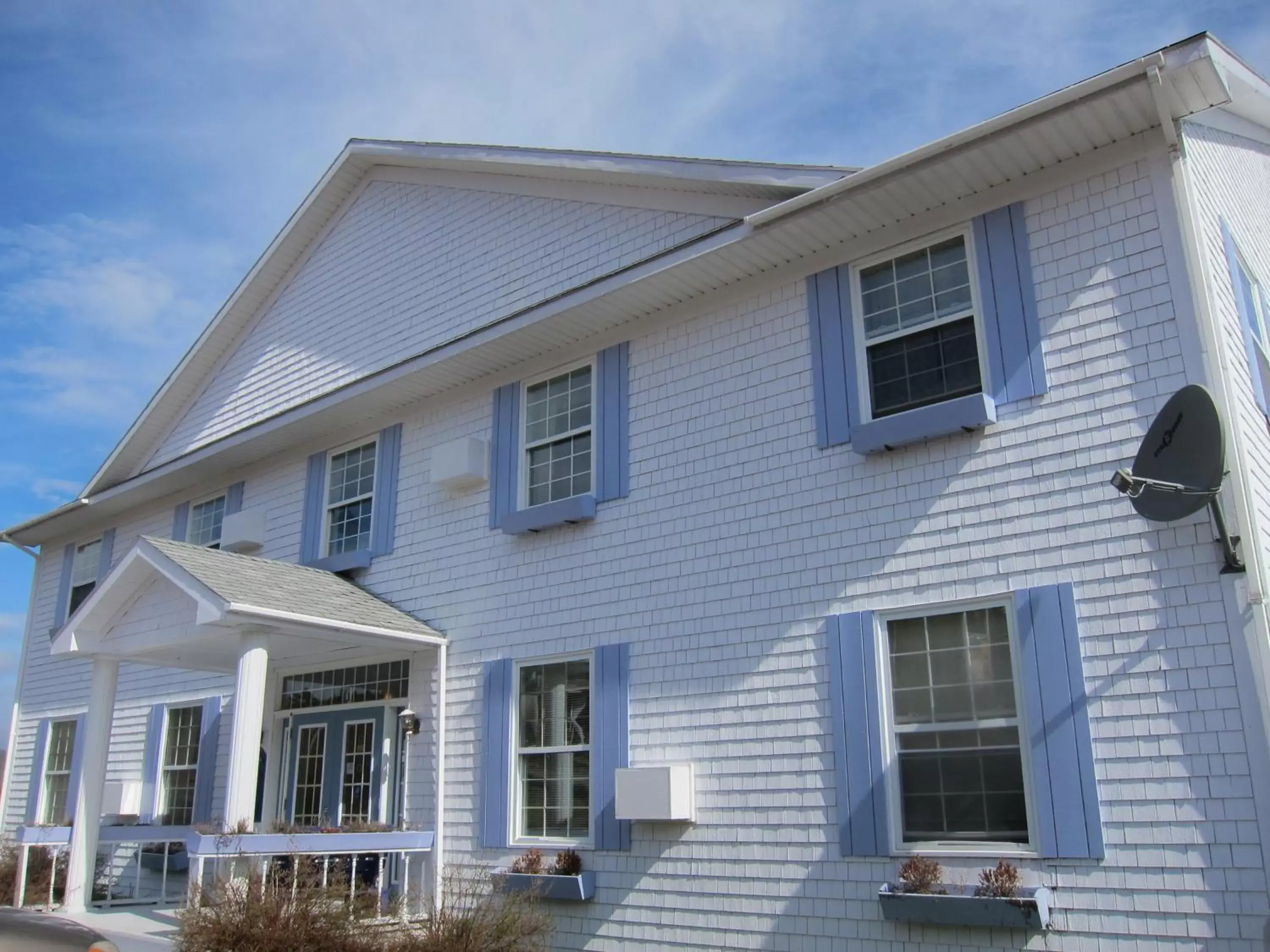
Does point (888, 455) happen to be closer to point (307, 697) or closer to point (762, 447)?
point (762, 447)

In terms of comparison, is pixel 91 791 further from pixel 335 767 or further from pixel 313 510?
pixel 313 510

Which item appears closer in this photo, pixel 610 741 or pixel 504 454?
pixel 610 741

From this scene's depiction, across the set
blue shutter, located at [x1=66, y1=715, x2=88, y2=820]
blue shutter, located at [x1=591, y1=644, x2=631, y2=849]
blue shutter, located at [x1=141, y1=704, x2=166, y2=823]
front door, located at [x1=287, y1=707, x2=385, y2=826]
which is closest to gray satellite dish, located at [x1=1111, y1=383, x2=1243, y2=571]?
blue shutter, located at [x1=591, y1=644, x2=631, y2=849]

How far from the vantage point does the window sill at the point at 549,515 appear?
983cm

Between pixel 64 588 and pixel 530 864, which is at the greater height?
pixel 64 588

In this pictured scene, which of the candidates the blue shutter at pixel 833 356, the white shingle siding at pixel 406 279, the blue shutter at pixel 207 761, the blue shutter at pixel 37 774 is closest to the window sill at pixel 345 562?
the white shingle siding at pixel 406 279

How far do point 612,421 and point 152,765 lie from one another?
303 inches

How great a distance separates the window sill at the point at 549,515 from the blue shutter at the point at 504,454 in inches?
6.6

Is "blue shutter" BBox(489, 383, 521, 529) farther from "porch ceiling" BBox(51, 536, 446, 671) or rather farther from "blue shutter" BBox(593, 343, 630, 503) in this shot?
"porch ceiling" BBox(51, 536, 446, 671)

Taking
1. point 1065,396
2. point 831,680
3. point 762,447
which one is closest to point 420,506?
point 762,447

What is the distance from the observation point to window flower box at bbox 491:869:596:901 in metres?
8.86

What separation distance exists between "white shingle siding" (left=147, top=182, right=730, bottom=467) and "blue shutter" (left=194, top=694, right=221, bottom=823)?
3.51 m

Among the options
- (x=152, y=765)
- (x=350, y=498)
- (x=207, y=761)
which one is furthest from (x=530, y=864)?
(x=152, y=765)

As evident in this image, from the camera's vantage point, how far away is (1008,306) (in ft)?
25.8
